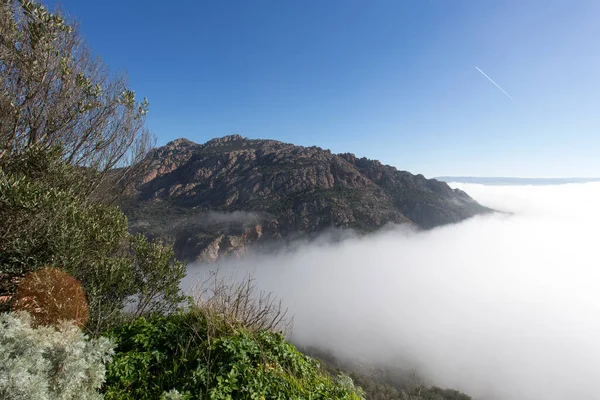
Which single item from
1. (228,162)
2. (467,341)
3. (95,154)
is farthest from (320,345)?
(228,162)

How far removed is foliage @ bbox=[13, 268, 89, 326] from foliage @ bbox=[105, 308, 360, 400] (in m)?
1.68

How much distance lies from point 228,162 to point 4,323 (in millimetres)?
179676

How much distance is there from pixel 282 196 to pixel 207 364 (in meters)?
152

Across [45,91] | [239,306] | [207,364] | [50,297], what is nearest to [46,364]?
[207,364]

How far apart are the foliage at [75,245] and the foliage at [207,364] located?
1286mm

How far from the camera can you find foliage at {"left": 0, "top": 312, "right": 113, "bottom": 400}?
2.89 meters

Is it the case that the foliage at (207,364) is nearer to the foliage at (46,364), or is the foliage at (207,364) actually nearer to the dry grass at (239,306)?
the dry grass at (239,306)

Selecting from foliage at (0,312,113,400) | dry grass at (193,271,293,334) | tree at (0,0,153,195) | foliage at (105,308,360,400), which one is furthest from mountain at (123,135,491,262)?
foliage at (0,312,113,400)

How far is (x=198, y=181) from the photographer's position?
166 m

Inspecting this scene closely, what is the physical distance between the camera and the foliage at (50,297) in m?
5.59

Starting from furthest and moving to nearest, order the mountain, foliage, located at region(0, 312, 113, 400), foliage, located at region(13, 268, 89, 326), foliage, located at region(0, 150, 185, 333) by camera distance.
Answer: the mountain, foliage, located at region(0, 150, 185, 333), foliage, located at region(13, 268, 89, 326), foliage, located at region(0, 312, 113, 400)

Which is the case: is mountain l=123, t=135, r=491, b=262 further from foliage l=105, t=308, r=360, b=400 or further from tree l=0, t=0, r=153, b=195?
foliage l=105, t=308, r=360, b=400

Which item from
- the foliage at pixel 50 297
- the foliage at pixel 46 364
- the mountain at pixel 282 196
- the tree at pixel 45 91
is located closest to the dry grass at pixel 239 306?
the foliage at pixel 46 364

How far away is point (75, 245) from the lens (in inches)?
255
